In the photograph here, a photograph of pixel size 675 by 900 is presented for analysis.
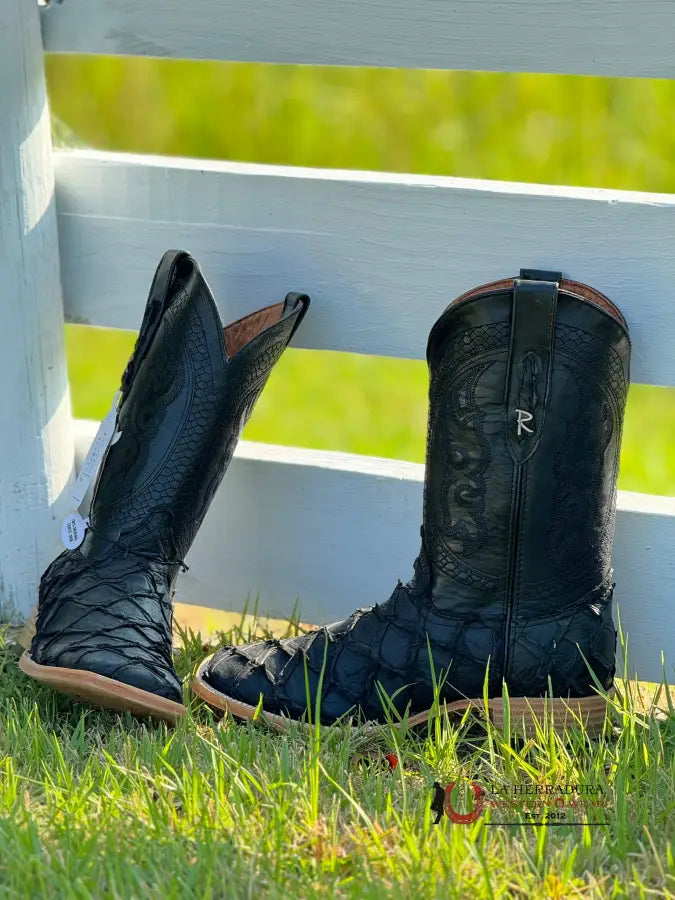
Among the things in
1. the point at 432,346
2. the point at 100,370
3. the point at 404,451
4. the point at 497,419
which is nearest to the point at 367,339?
the point at 432,346

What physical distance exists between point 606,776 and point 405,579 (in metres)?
0.51

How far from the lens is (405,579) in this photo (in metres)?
1.76

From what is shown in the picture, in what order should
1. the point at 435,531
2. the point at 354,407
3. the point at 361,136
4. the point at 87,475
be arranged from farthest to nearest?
the point at 361,136 < the point at 354,407 < the point at 87,475 < the point at 435,531

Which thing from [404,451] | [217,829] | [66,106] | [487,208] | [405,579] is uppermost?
[66,106]

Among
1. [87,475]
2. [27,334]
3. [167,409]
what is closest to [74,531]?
[87,475]

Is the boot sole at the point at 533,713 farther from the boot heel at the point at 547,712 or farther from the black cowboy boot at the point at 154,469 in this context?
the black cowboy boot at the point at 154,469

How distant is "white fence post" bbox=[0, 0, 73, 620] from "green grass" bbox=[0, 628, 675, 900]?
1.44 ft

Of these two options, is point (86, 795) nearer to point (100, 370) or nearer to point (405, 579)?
point (405, 579)

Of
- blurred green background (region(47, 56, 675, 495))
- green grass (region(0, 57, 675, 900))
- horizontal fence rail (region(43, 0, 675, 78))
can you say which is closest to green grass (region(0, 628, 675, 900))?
green grass (region(0, 57, 675, 900))

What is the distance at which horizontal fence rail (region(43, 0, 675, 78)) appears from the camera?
1.47 meters

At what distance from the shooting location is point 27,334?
5.74 ft

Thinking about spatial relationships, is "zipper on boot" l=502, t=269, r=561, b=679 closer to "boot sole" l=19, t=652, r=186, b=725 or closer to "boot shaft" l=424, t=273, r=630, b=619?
"boot shaft" l=424, t=273, r=630, b=619

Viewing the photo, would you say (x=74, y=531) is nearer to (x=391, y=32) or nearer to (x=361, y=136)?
(x=391, y=32)

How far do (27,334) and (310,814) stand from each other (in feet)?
3.04
